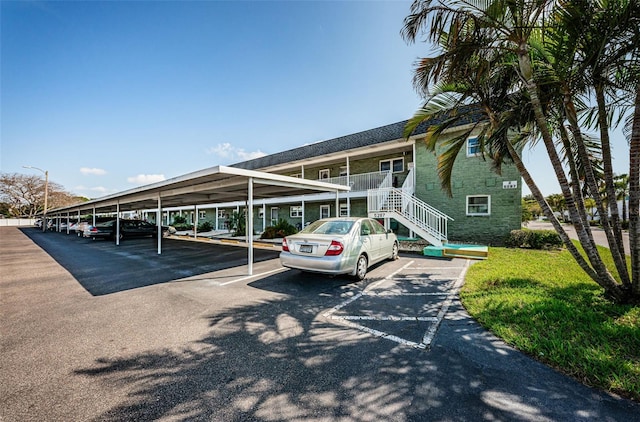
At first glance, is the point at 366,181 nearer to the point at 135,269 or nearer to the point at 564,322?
the point at 135,269

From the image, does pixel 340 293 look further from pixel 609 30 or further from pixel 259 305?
pixel 609 30

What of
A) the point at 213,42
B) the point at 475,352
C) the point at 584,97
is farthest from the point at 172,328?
the point at 213,42

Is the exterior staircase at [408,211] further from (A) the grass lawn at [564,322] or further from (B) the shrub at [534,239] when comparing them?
(A) the grass lawn at [564,322]

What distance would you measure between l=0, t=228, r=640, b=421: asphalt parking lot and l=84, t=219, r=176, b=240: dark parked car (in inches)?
566

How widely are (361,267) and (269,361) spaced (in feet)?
12.3

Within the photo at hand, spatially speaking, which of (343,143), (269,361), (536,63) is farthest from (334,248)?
(343,143)

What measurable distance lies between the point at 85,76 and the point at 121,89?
1.10 metres

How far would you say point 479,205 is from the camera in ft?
41.2

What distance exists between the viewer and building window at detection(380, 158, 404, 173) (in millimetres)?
15766

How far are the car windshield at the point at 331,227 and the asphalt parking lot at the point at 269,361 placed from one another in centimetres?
140

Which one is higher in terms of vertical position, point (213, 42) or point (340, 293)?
point (213, 42)

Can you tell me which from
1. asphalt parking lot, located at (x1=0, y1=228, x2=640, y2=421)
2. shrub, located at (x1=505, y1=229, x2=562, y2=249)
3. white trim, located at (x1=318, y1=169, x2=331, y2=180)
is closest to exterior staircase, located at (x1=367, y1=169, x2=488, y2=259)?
shrub, located at (x1=505, y1=229, x2=562, y2=249)

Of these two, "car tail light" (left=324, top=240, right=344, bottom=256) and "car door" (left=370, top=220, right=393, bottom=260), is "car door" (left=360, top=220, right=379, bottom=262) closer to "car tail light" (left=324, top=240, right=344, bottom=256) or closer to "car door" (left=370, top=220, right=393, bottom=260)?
"car door" (left=370, top=220, right=393, bottom=260)

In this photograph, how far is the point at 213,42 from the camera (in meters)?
9.26
